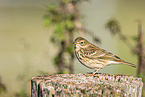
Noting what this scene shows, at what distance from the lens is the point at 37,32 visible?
11.9 meters

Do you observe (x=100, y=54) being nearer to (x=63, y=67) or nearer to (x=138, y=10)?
(x=63, y=67)

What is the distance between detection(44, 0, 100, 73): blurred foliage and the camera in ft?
20.5

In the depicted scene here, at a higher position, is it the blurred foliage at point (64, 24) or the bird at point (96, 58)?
the blurred foliage at point (64, 24)

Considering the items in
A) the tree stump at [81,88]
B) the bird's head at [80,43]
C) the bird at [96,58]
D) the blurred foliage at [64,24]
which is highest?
the blurred foliage at [64,24]

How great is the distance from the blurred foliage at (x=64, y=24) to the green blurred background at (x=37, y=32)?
0.60 m

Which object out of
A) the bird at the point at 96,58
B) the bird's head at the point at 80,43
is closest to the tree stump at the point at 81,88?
the bird at the point at 96,58

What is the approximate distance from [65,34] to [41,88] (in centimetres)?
338

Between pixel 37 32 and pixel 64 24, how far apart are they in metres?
5.82

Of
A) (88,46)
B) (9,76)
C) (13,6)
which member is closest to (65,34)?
(88,46)

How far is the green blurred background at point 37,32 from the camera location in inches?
329

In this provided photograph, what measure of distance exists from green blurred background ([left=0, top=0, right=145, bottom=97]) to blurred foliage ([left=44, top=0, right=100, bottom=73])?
60 cm

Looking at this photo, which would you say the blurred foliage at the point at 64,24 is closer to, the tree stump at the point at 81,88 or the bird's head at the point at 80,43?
the bird's head at the point at 80,43

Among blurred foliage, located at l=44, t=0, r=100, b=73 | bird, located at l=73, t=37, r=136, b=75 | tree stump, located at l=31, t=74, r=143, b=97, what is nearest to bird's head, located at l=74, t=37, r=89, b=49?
bird, located at l=73, t=37, r=136, b=75

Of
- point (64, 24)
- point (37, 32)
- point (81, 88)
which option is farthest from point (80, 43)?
point (37, 32)
